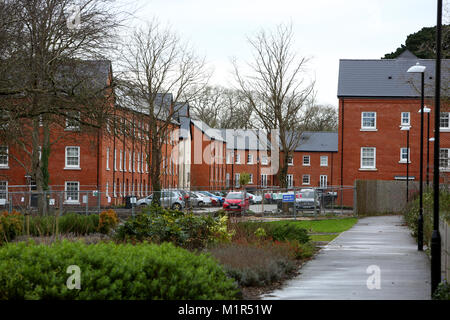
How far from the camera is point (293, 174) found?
314ft

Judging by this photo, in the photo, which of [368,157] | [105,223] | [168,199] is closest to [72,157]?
[168,199]

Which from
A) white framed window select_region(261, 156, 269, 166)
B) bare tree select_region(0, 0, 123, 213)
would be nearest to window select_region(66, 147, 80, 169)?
bare tree select_region(0, 0, 123, 213)

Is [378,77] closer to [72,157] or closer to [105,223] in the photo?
→ [72,157]

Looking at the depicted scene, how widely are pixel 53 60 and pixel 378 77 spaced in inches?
1762

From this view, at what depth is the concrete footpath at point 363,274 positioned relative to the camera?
38.4ft

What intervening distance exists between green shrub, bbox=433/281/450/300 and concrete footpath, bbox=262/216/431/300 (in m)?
0.64

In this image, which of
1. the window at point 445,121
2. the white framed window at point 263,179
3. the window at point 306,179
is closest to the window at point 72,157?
the window at point 445,121

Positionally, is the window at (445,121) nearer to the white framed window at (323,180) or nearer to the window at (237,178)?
the white framed window at (323,180)

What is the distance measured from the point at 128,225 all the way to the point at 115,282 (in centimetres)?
871

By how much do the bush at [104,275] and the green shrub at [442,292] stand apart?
319 cm

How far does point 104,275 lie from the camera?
9.18 meters

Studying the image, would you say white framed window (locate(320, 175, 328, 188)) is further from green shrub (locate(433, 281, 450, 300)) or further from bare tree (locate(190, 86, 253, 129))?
green shrub (locate(433, 281, 450, 300))

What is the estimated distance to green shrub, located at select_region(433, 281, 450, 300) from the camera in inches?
407
